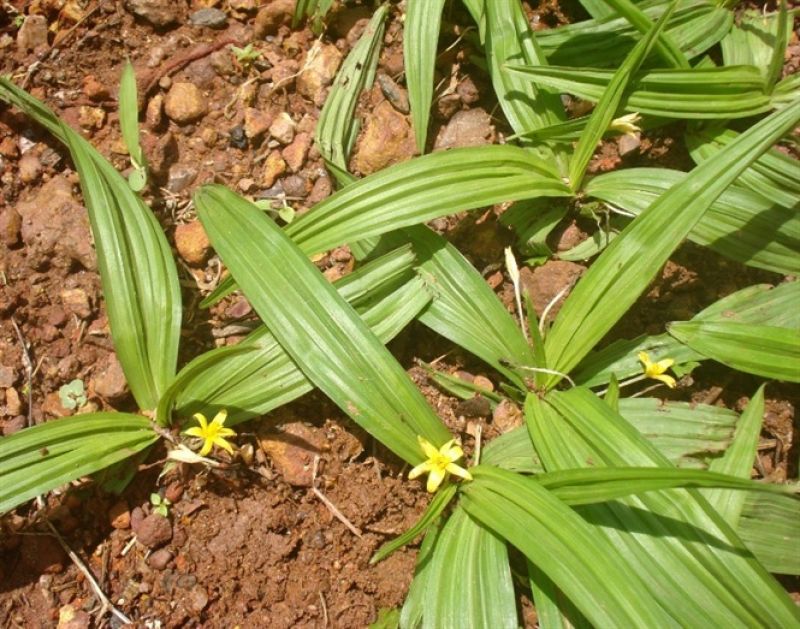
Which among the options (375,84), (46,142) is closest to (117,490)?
(46,142)

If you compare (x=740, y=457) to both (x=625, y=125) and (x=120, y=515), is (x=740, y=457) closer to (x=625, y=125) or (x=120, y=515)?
(x=625, y=125)

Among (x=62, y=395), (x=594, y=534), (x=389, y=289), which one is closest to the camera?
(x=594, y=534)

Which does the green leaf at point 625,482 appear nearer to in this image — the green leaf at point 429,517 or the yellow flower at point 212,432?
the green leaf at point 429,517

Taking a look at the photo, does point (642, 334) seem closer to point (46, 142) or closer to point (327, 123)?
point (327, 123)

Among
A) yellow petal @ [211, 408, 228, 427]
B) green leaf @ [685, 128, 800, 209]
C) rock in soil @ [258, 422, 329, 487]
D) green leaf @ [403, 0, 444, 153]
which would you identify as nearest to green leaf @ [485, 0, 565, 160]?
green leaf @ [403, 0, 444, 153]

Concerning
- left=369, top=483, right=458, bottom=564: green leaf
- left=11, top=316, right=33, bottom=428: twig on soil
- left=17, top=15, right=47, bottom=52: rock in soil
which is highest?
left=17, top=15, right=47, bottom=52: rock in soil

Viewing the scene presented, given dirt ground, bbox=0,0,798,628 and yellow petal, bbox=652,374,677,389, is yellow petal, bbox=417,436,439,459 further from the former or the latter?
yellow petal, bbox=652,374,677,389

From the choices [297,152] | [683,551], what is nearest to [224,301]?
[297,152]
